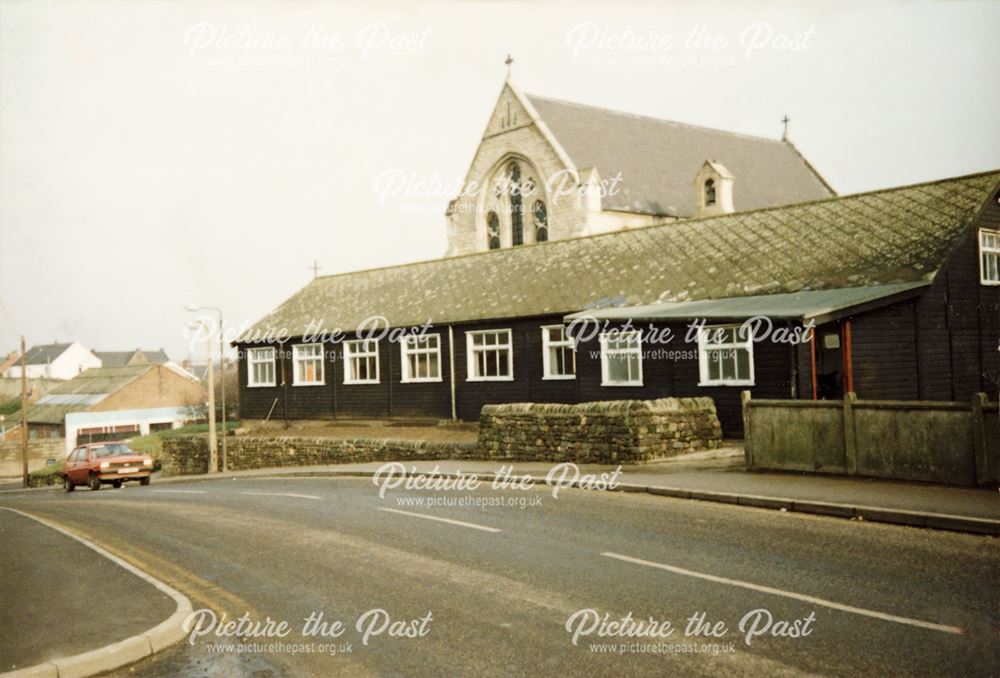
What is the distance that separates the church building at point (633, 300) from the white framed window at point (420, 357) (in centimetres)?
7

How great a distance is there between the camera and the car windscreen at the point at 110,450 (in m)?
31.3

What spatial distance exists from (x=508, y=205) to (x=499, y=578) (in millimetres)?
41243

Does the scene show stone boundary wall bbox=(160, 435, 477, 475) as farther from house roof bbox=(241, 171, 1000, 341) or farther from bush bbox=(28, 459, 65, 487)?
bush bbox=(28, 459, 65, 487)

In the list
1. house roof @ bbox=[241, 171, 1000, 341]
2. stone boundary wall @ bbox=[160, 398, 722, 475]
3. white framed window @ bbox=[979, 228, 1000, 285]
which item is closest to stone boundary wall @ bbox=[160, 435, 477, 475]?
stone boundary wall @ bbox=[160, 398, 722, 475]

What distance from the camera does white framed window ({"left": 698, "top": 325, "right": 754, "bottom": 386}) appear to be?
22031mm

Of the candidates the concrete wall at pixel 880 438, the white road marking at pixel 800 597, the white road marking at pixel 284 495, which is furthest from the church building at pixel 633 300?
the white road marking at pixel 800 597

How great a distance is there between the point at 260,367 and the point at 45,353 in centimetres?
8797

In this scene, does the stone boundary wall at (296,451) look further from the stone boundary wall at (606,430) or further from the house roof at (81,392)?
the house roof at (81,392)

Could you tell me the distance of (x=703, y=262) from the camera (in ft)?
88.1

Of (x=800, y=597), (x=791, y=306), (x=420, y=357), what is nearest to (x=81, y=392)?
(x=420, y=357)

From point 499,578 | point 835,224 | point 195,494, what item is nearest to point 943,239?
point 835,224

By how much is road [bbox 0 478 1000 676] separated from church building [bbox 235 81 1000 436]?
9058 millimetres

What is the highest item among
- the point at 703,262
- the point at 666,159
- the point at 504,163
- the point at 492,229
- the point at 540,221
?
the point at 666,159

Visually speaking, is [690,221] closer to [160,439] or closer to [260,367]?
[260,367]
